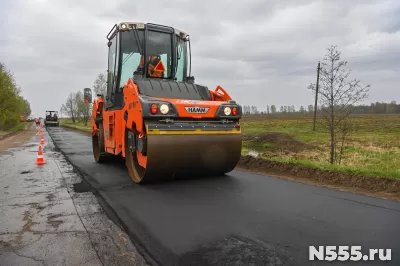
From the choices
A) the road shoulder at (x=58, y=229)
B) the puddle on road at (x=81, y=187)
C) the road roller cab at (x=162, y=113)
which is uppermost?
the road roller cab at (x=162, y=113)

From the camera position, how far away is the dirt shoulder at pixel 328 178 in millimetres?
5336

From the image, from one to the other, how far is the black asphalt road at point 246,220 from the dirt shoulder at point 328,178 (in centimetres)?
60

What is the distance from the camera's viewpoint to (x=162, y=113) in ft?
17.2

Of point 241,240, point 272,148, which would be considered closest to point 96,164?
point 241,240

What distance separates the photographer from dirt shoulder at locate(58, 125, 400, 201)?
5336 millimetres

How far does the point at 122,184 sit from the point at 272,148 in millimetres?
10123

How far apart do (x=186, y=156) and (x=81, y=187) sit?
2.31m

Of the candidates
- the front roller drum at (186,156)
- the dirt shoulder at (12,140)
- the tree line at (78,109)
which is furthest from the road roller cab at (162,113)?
the tree line at (78,109)

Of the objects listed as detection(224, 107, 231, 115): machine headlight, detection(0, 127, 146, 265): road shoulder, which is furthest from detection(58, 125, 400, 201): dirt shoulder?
detection(0, 127, 146, 265): road shoulder

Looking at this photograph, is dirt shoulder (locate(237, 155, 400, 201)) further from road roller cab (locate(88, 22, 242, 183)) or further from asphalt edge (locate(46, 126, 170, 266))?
asphalt edge (locate(46, 126, 170, 266))

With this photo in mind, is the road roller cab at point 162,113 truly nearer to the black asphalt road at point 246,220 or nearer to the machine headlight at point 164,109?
the machine headlight at point 164,109

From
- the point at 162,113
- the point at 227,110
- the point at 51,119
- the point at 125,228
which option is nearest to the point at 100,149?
the point at 162,113

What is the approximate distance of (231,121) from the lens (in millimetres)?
5938

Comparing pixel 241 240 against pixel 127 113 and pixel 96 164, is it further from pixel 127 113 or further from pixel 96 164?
pixel 96 164
